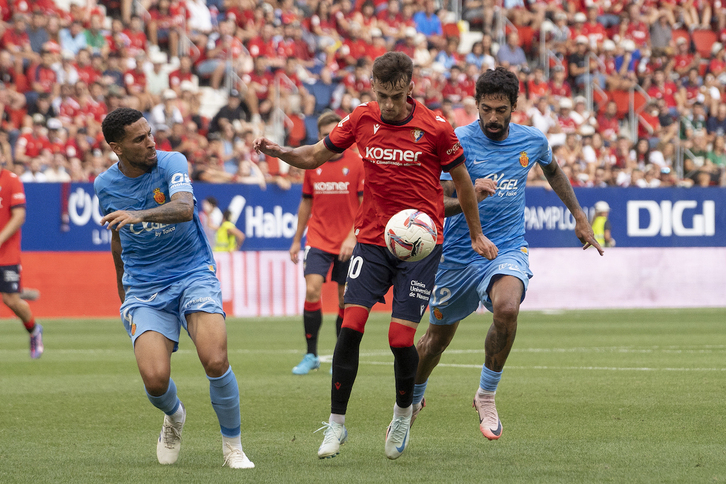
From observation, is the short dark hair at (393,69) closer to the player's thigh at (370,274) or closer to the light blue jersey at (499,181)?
the player's thigh at (370,274)

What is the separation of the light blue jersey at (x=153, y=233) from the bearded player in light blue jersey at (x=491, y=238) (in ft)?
5.89

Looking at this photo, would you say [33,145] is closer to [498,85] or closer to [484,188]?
[498,85]

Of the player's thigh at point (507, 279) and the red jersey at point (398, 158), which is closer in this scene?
the red jersey at point (398, 158)

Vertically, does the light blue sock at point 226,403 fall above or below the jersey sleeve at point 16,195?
below

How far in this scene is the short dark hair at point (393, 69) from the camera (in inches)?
244

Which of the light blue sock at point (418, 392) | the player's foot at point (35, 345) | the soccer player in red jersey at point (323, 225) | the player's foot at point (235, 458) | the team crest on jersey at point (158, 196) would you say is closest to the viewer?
the player's foot at point (235, 458)

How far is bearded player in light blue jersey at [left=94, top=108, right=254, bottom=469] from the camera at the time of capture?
20.2ft

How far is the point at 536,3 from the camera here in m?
29.5

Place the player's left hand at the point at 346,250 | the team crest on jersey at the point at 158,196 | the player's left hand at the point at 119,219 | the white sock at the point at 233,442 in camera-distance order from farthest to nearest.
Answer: the player's left hand at the point at 346,250
the team crest on jersey at the point at 158,196
the white sock at the point at 233,442
the player's left hand at the point at 119,219

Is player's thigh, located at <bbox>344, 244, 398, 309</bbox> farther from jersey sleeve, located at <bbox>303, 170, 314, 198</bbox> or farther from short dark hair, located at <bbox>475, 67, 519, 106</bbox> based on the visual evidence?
jersey sleeve, located at <bbox>303, 170, 314, 198</bbox>

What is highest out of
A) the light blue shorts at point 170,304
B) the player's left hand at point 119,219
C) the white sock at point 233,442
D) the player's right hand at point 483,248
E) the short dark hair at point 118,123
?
the short dark hair at point 118,123

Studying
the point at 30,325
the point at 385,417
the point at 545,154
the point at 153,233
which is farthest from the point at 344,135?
the point at 30,325

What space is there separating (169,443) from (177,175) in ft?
5.31

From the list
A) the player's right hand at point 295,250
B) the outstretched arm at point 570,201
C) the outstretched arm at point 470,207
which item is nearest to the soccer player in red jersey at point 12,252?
the player's right hand at point 295,250
